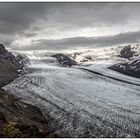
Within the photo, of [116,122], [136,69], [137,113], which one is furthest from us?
[136,69]

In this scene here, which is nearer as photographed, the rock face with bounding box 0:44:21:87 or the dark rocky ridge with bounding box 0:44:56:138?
the dark rocky ridge with bounding box 0:44:56:138

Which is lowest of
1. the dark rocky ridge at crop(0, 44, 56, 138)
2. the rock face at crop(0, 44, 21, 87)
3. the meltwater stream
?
the meltwater stream

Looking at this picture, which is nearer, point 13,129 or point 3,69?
point 13,129

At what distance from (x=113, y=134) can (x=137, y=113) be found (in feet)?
49.8

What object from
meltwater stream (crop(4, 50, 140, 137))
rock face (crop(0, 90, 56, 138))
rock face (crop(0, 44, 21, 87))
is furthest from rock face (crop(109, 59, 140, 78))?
rock face (crop(0, 90, 56, 138))

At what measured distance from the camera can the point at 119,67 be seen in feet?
652

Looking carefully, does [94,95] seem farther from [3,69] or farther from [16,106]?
[3,69]

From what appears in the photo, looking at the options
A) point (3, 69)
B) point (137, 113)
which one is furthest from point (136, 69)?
point (137, 113)

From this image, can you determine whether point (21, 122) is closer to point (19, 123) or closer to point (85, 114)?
point (19, 123)

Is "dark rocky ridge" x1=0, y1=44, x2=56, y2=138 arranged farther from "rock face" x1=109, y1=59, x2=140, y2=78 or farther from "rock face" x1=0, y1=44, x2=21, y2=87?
"rock face" x1=109, y1=59, x2=140, y2=78

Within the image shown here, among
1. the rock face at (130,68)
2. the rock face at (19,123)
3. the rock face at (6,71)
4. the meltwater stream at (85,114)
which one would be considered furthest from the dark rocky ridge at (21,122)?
the rock face at (130,68)

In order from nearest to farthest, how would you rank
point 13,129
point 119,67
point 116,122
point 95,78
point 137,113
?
1. point 13,129
2. point 116,122
3. point 137,113
4. point 95,78
5. point 119,67

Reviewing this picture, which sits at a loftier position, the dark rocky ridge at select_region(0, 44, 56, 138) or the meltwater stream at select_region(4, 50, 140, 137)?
the dark rocky ridge at select_region(0, 44, 56, 138)

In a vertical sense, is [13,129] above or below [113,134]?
above
